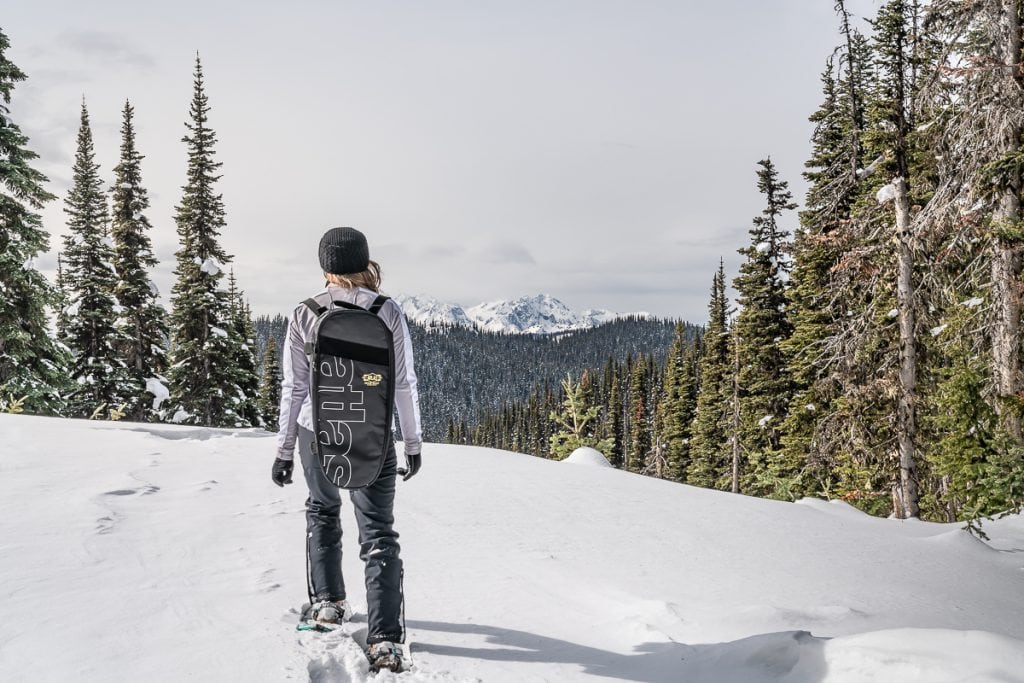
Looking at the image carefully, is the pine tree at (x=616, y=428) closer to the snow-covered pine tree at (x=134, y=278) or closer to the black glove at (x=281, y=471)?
the snow-covered pine tree at (x=134, y=278)

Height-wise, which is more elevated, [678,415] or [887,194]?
[887,194]

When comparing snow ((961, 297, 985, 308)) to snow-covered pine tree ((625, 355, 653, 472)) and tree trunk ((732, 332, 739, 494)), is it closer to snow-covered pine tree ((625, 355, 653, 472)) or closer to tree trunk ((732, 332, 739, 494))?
tree trunk ((732, 332, 739, 494))

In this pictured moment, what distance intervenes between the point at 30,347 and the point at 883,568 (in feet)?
66.9

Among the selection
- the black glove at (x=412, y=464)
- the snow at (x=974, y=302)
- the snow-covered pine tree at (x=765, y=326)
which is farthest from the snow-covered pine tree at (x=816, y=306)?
the black glove at (x=412, y=464)

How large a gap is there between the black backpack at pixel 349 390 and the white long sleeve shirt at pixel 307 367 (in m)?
0.11

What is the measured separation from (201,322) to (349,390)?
25.2 meters

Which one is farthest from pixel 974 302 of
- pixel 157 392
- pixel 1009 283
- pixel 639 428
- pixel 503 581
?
A: pixel 639 428

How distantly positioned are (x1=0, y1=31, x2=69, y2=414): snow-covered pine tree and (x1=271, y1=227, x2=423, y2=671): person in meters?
17.2

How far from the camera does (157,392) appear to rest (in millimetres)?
24828

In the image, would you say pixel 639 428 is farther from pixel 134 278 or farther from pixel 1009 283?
pixel 1009 283

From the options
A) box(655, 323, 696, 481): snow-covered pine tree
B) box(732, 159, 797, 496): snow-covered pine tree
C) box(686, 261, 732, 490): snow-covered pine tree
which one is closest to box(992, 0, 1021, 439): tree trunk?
box(732, 159, 797, 496): snow-covered pine tree

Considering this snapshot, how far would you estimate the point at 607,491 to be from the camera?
6586 millimetres

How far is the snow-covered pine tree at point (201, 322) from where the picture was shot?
2467 centimetres

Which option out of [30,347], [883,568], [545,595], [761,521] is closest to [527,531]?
[545,595]
